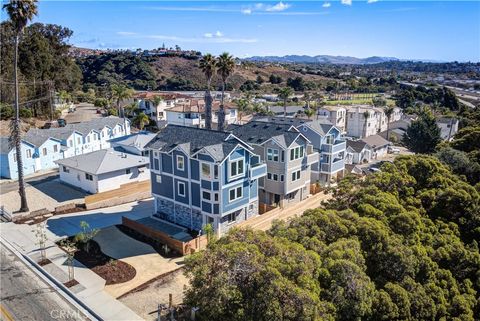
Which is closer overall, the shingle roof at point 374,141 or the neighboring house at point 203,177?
the neighboring house at point 203,177

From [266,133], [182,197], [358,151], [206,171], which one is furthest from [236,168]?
[358,151]

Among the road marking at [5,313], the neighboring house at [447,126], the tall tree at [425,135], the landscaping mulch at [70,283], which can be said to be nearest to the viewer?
the road marking at [5,313]

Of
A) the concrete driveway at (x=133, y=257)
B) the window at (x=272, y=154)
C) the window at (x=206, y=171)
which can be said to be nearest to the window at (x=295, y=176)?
the window at (x=272, y=154)

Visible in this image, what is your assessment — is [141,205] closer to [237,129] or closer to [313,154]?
[237,129]

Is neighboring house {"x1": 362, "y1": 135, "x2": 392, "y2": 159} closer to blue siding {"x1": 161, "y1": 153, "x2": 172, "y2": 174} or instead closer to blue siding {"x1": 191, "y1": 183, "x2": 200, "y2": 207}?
blue siding {"x1": 191, "y1": 183, "x2": 200, "y2": 207}

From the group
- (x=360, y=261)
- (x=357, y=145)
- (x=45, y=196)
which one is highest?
(x=360, y=261)

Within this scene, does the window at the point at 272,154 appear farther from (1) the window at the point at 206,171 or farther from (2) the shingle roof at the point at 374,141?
(2) the shingle roof at the point at 374,141

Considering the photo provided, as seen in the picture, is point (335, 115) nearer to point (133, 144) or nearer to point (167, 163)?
point (133, 144)

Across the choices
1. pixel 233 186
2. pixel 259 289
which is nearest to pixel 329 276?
pixel 259 289
